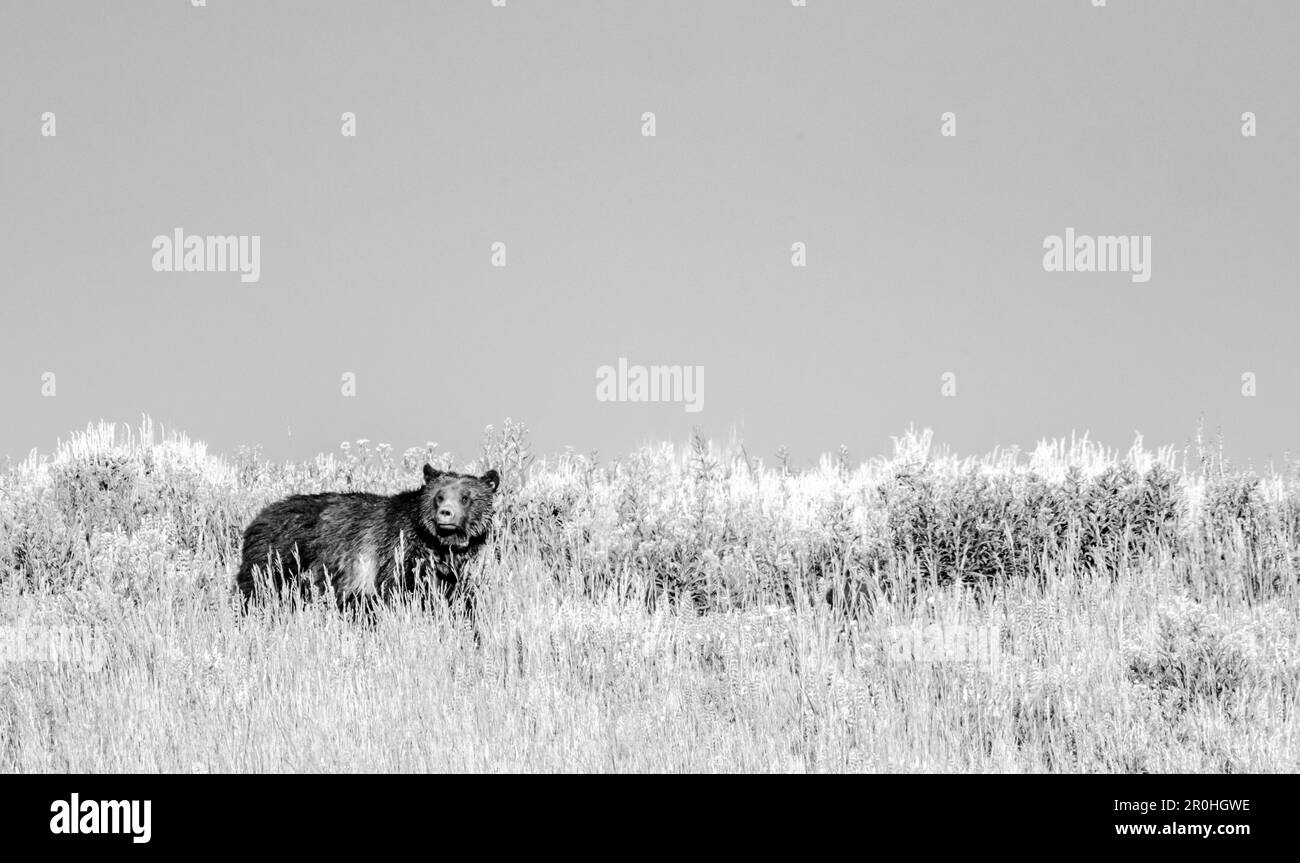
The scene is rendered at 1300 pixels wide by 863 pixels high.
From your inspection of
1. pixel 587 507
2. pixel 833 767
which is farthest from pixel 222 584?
pixel 833 767

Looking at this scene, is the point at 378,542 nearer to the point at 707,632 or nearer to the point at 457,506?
the point at 457,506

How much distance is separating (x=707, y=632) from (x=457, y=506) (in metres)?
2.22

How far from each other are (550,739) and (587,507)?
6.49 metres

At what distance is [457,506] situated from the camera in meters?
9.40

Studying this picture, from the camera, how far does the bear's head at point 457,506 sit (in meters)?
9.38

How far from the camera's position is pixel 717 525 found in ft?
38.0

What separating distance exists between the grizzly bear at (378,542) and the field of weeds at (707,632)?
347 mm
